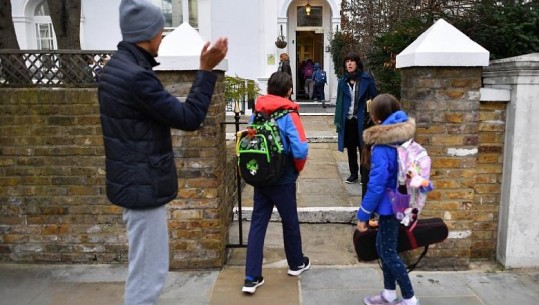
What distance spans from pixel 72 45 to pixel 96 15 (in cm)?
945

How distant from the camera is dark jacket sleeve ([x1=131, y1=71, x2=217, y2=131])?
2.35 metres

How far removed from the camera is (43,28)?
15523 mm

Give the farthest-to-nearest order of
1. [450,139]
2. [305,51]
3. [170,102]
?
[305,51], [450,139], [170,102]

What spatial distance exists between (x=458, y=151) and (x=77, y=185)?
10.9 feet

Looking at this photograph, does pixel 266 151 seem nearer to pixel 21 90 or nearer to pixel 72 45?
pixel 21 90

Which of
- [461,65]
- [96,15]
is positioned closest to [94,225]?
[461,65]

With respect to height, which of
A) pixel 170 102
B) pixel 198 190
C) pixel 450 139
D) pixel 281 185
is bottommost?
pixel 198 190

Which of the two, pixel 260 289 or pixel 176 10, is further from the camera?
pixel 176 10

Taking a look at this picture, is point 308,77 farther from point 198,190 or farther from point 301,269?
point 301,269

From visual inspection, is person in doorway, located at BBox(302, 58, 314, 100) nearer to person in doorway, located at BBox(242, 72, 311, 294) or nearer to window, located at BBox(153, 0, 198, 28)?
window, located at BBox(153, 0, 198, 28)

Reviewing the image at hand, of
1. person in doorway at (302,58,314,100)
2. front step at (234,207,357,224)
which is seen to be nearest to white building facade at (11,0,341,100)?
person in doorway at (302,58,314,100)

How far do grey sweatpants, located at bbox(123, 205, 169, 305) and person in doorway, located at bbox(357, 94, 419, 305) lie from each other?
1.37 metres

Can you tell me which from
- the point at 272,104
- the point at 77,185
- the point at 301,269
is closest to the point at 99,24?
the point at 77,185

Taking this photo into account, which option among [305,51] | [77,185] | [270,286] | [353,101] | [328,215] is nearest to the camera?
[270,286]
